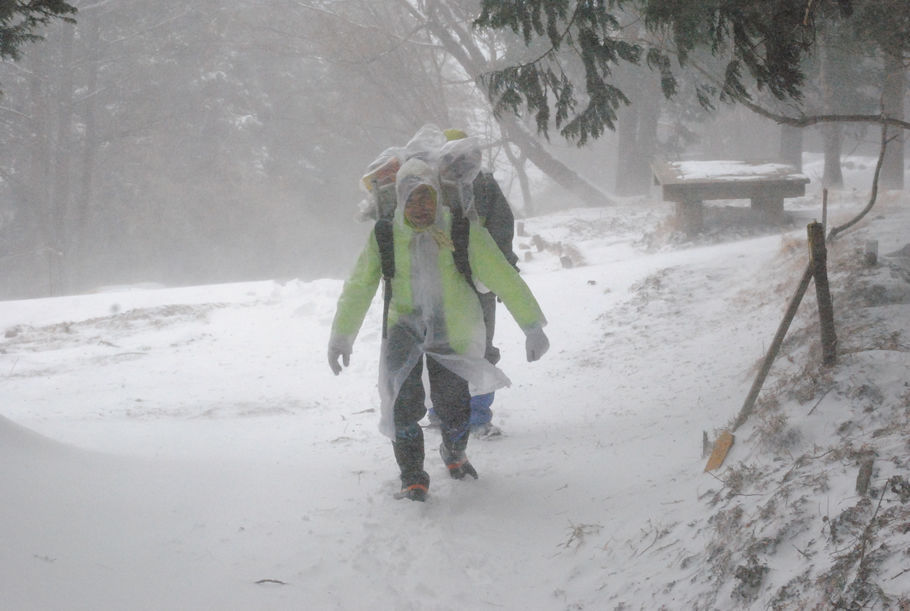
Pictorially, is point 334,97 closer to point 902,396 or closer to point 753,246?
point 753,246

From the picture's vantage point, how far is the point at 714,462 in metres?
3.61

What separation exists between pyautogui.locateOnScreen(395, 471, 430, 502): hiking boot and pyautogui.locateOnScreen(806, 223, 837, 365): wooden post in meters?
2.03

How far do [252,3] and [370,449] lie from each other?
30.9m

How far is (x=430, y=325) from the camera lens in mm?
4055

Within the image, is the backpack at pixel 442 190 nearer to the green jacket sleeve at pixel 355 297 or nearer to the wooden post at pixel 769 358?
the green jacket sleeve at pixel 355 297

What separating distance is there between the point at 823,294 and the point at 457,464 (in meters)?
2.04

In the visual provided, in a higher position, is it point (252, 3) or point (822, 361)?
point (252, 3)

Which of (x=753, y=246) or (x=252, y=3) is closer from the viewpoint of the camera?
(x=753, y=246)

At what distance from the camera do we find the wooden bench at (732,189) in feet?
35.4

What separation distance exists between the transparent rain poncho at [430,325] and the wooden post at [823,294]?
5.12ft

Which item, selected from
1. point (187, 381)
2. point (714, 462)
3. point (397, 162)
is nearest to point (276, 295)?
point (187, 381)

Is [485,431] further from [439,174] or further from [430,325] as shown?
[439,174]

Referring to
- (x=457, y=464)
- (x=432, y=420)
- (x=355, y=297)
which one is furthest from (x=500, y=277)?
(x=432, y=420)

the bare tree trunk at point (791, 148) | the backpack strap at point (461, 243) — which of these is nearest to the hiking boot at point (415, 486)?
the backpack strap at point (461, 243)
